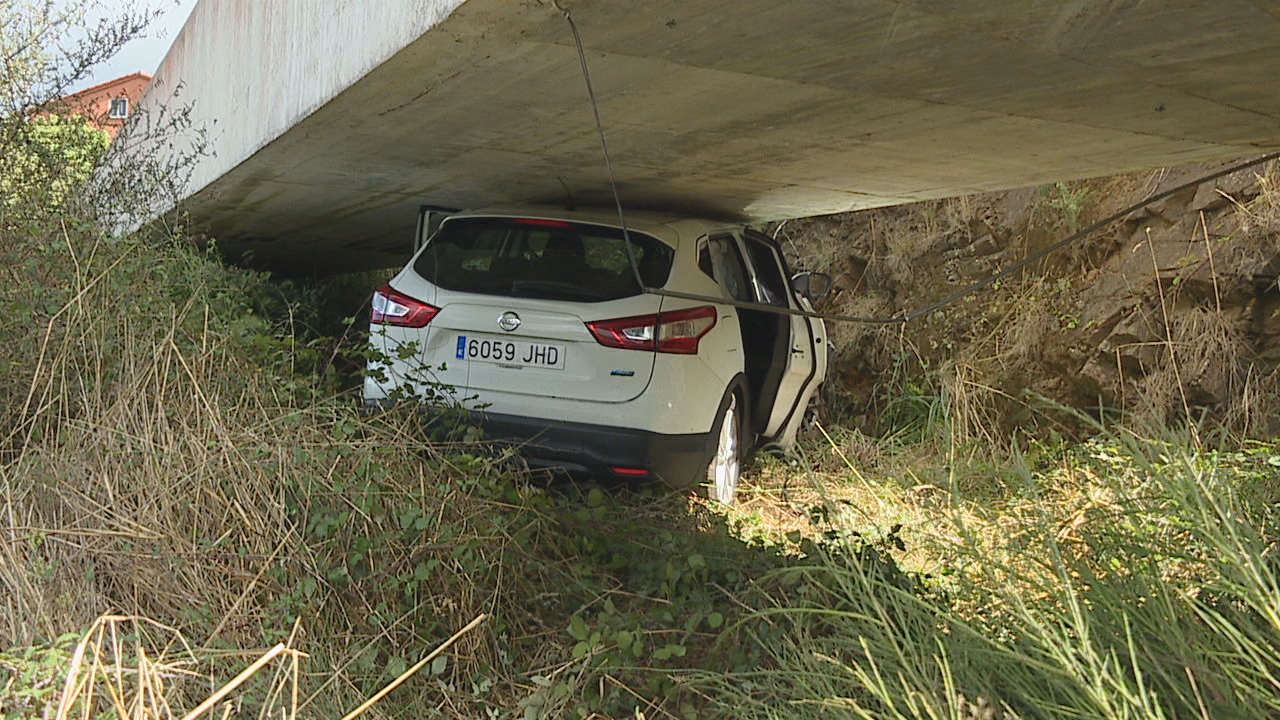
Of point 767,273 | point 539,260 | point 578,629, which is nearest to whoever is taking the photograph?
point 578,629

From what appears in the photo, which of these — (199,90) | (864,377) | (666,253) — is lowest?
(864,377)

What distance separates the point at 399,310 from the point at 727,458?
2089mm

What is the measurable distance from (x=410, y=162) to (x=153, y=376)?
2.60 m

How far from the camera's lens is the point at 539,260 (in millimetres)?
5820

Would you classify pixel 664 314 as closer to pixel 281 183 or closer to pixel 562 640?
pixel 562 640

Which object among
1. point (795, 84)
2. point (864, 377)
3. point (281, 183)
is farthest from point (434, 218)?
point (864, 377)

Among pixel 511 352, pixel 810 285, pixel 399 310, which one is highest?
pixel 399 310

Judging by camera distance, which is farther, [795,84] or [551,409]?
[551,409]

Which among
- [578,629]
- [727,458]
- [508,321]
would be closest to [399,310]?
[508,321]

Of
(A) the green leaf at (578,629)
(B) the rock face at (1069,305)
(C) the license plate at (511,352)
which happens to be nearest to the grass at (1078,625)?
(A) the green leaf at (578,629)

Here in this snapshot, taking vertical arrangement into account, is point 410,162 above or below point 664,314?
above

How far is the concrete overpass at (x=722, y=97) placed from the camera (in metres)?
3.63

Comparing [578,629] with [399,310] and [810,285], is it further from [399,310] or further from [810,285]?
[810,285]

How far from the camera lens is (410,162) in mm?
6590
